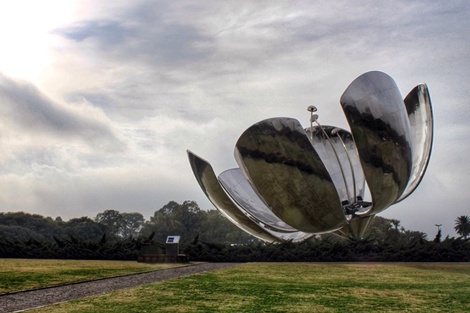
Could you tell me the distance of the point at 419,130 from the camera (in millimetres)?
9836

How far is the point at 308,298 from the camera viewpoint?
827cm

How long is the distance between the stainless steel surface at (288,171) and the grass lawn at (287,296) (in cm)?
138

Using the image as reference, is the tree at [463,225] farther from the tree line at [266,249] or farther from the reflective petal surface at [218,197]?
the reflective petal surface at [218,197]

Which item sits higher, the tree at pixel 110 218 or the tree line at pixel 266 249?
the tree at pixel 110 218

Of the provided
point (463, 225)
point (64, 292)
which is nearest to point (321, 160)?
point (64, 292)

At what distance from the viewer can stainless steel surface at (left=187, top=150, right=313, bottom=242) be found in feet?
31.6

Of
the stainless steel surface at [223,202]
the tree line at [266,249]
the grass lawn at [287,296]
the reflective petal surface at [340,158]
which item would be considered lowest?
the grass lawn at [287,296]

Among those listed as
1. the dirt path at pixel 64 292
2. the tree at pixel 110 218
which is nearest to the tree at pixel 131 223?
the tree at pixel 110 218

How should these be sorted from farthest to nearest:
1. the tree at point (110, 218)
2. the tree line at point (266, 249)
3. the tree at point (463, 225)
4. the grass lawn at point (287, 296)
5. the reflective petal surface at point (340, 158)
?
the tree at point (110, 218) → the tree at point (463, 225) → the tree line at point (266, 249) → the reflective petal surface at point (340, 158) → the grass lawn at point (287, 296)

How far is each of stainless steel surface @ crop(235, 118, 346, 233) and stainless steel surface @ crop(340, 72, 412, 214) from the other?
685 millimetres

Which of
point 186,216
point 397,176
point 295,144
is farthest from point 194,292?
point 186,216

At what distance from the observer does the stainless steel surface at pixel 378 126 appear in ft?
24.7

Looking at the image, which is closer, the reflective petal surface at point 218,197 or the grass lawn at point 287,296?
the grass lawn at point 287,296

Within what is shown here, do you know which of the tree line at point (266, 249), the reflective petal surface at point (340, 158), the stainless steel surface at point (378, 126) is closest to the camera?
the stainless steel surface at point (378, 126)
